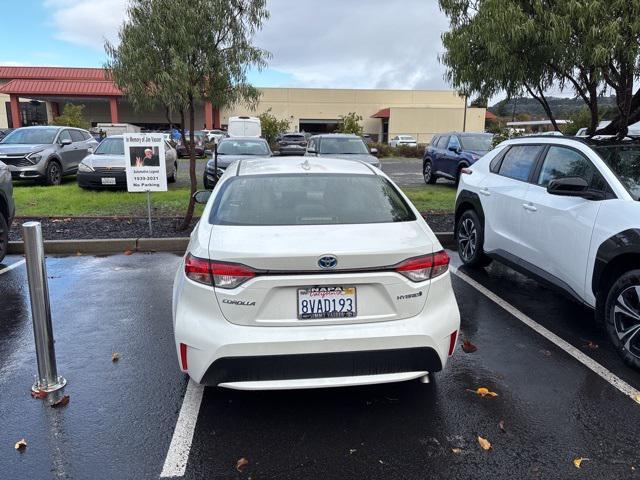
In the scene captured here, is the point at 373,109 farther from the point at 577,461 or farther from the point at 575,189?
the point at 577,461

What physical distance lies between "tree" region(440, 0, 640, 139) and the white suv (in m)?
1.22

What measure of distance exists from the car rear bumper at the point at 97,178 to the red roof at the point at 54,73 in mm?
44484

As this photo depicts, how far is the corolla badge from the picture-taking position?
296 centimetres

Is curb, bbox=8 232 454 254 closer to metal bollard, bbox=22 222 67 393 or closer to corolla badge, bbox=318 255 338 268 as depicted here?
metal bollard, bbox=22 222 67 393

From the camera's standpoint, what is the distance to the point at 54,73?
53.6m

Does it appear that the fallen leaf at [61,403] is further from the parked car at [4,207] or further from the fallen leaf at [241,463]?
the parked car at [4,207]

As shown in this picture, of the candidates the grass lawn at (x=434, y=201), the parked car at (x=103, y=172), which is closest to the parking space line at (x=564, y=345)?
the grass lawn at (x=434, y=201)

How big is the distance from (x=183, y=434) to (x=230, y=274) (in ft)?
3.45

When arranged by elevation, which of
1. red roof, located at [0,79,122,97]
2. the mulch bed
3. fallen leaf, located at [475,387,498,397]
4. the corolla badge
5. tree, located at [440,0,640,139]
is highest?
red roof, located at [0,79,122,97]

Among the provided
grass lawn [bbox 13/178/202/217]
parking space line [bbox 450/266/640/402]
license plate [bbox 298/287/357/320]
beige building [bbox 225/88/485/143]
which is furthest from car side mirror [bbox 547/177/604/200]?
beige building [bbox 225/88/485/143]

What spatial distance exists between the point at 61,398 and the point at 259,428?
1415 millimetres

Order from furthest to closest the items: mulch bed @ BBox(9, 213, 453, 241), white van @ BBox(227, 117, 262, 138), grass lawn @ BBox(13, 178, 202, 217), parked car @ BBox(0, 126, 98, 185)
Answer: white van @ BBox(227, 117, 262, 138)
parked car @ BBox(0, 126, 98, 185)
grass lawn @ BBox(13, 178, 202, 217)
mulch bed @ BBox(9, 213, 453, 241)

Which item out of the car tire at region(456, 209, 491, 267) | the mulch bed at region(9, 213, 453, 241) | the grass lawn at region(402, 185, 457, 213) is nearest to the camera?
the car tire at region(456, 209, 491, 267)

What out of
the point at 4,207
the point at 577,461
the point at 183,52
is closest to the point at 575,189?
the point at 577,461
